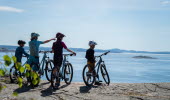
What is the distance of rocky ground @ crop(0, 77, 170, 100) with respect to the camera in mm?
6797

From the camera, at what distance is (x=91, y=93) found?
7.41 metres

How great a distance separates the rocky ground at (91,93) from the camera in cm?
680

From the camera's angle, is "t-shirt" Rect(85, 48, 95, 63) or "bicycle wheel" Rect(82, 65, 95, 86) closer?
"bicycle wheel" Rect(82, 65, 95, 86)

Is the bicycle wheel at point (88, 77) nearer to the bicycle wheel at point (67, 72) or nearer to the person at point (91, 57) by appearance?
the person at point (91, 57)

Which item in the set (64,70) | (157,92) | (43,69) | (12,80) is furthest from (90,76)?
(12,80)

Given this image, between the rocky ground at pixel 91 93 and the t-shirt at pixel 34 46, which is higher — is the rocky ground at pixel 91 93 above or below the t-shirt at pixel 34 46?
below

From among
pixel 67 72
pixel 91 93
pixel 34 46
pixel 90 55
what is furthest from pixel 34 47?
pixel 91 93

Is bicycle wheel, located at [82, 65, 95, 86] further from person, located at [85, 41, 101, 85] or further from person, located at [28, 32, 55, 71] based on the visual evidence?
person, located at [28, 32, 55, 71]

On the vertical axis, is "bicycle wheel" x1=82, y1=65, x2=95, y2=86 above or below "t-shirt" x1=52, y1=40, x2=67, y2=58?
below

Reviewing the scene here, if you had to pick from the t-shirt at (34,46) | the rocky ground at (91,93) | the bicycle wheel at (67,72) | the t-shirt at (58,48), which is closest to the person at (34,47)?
the t-shirt at (34,46)

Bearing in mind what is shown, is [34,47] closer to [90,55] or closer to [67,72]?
[67,72]

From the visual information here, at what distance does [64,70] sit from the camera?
337 inches

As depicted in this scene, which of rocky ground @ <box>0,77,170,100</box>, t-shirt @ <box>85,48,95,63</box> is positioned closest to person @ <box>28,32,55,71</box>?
rocky ground @ <box>0,77,170,100</box>

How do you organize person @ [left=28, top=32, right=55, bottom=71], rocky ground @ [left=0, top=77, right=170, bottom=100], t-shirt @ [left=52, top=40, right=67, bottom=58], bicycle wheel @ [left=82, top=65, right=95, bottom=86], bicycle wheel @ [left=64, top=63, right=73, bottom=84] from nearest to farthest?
rocky ground @ [left=0, top=77, right=170, bottom=100]
t-shirt @ [left=52, top=40, right=67, bottom=58]
person @ [left=28, top=32, right=55, bottom=71]
bicycle wheel @ [left=82, top=65, right=95, bottom=86]
bicycle wheel @ [left=64, top=63, right=73, bottom=84]
